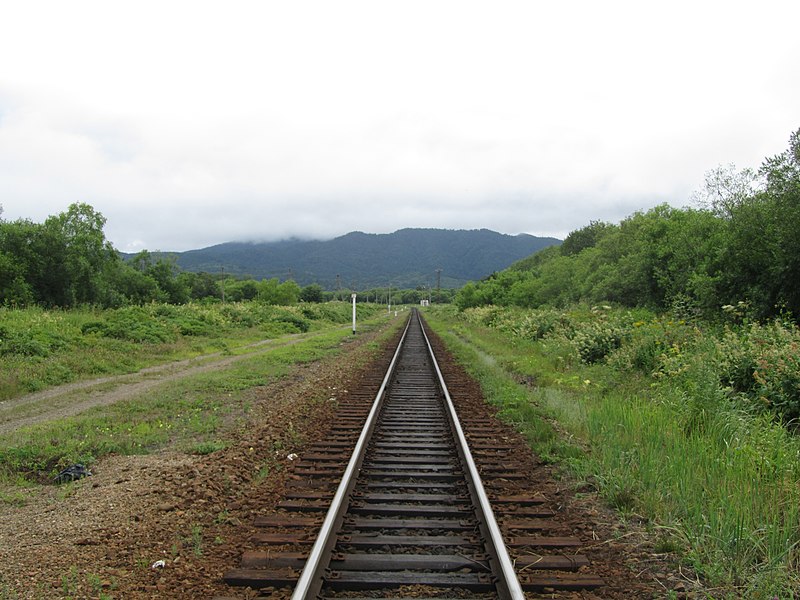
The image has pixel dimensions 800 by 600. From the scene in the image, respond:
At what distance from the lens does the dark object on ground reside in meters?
6.45

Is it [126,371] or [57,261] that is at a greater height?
[57,261]

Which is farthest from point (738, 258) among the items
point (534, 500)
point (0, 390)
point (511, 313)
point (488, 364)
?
point (511, 313)

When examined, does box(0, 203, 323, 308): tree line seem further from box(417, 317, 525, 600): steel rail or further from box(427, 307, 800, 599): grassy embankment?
box(417, 317, 525, 600): steel rail

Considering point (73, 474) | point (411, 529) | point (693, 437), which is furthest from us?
point (693, 437)

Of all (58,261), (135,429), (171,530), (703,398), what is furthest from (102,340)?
(58,261)

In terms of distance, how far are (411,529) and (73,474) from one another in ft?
14.0

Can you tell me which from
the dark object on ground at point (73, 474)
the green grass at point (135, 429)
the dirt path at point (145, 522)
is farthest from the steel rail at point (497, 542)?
the dark object on ground at point (73, 474)

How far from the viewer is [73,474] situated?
21.3ft

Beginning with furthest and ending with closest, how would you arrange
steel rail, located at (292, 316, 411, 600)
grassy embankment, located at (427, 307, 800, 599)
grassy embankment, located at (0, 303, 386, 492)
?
grassy embankment, located at (0, 303, 386, 492), grassy embankment, located at (427, 307, 800, 599), steel rail, located at (292, 316, 411, 600)

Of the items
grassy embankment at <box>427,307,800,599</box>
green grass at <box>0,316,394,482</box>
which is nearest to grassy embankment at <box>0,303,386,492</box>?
green grass at <box>0,316,394,482</box>

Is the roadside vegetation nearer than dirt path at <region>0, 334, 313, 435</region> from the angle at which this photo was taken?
Yes

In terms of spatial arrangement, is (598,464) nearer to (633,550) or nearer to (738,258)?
(633,550)

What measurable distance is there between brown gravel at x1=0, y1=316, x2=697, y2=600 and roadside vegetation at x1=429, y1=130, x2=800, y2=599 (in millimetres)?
390

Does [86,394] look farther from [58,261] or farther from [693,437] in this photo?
[58,261]
